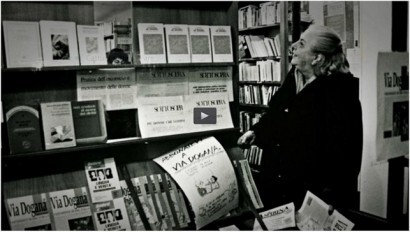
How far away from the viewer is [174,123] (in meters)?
2.15

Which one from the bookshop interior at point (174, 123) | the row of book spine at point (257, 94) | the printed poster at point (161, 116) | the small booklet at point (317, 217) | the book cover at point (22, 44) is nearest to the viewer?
the book cover at point (22, 44)

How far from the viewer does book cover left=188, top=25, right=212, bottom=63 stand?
2.16 m

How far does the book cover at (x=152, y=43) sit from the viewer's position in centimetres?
204

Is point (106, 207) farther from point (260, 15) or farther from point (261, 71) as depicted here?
point (260, 15)

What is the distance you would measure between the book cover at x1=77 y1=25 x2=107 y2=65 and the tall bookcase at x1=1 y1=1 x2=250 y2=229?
0.12 feet

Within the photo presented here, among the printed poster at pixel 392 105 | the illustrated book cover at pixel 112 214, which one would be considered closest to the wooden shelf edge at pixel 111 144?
the illustrated book cover at pixel 112 214

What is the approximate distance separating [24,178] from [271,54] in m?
2.63

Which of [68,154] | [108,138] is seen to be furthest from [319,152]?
[68,154]

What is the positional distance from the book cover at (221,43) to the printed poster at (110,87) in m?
0.48

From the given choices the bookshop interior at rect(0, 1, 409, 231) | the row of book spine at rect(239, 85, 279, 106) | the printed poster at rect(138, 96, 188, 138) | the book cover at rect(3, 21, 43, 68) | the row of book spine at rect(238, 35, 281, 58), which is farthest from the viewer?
the row of book spine at rect(238, 35, 281, 58)

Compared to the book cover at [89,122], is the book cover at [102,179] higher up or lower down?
lower down

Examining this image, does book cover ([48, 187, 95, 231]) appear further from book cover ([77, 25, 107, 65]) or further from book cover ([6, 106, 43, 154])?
book cover ([77, 25, 107, 65])

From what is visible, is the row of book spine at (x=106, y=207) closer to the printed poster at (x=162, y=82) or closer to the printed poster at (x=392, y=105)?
the printed poster at (x=162, y=82)
